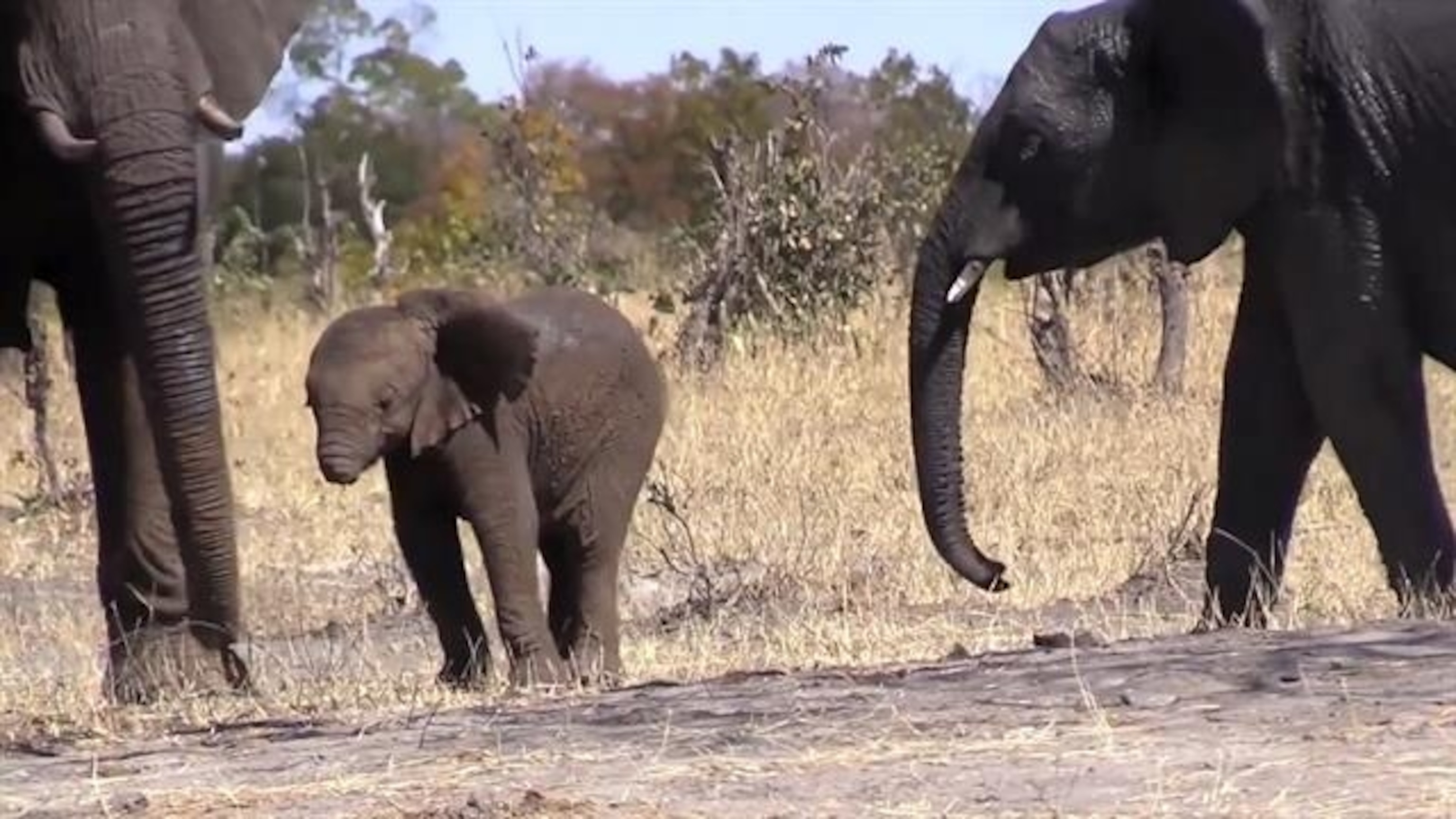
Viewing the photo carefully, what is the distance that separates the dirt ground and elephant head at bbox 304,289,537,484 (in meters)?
1.63

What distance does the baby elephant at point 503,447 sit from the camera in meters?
9.18

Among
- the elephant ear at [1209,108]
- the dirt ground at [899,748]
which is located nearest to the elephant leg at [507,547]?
the dirt ground at [899,748]

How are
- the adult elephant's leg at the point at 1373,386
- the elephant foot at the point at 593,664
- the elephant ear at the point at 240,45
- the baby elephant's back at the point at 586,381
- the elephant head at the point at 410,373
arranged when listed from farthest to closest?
the baby elephant's back at the point at 586,381
the elephant head at the point at 410,373
the elephant foot at the point at 593,664
the adult elephant's leg at the point at 1373,386
the elephant ear at the point at 240,45

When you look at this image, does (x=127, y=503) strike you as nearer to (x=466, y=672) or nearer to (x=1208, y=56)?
(x=466, y=672)

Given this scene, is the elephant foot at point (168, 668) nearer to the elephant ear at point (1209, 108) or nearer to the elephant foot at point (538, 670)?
the elephant foot at point (538, 670)

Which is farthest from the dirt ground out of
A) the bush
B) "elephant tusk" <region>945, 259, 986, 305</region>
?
the bush

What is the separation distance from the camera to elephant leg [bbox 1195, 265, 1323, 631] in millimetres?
9391

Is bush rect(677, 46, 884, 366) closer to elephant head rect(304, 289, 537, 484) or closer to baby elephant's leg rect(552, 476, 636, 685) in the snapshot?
baby elephant's leg rect(552, 476, 636, 685)

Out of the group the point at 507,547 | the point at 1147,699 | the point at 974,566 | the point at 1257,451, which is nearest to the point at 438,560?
the point at 507,547

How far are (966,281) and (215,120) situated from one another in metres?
2.35

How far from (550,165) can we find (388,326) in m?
14.1

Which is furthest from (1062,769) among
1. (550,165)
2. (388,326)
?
(550,165)

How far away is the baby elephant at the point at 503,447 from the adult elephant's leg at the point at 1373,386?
2.07 metres

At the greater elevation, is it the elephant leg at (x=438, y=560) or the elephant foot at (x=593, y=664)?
the elephant leg at (x=438, y=560)
